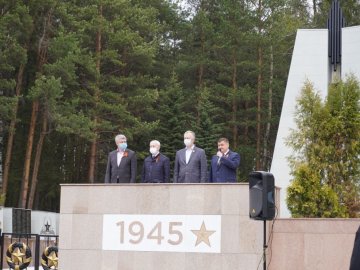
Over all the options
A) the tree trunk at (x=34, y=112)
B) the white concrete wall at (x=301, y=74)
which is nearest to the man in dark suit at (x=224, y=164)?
the white concrete wall at (x=301, y=74)

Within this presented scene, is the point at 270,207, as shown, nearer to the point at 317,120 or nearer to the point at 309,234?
the point at 309,234

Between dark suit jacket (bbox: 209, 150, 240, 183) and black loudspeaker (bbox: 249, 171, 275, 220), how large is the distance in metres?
1.70

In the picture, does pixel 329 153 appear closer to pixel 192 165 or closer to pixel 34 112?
pixel 192 165

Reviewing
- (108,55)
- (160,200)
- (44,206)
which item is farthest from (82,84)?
(160,200)

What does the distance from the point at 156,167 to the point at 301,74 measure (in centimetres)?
1095

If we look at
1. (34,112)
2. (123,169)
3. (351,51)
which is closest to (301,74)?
(351,51)

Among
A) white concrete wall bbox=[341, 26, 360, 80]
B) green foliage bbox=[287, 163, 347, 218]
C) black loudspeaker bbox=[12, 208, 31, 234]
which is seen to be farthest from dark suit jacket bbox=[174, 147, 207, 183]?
black loudspeaker bbox=[12, 208, 31, 234]

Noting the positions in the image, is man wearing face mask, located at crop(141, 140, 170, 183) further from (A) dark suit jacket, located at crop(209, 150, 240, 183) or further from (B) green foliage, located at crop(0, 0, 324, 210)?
(B) green foliage, located at crop(0, 0, 324, 210)

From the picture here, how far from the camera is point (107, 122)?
109 feet

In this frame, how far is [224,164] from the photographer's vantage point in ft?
38.2

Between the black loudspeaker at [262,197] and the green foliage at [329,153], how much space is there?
8.71 feet

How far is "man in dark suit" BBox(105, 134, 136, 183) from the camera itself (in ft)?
40.6

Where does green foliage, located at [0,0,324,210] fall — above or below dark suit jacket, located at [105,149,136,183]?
above

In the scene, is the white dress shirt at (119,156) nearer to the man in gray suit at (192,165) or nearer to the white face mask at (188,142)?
the man in gray suit at (192,165)
